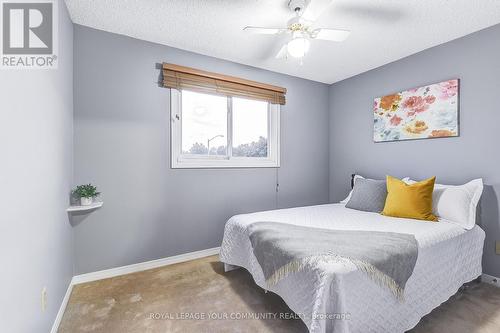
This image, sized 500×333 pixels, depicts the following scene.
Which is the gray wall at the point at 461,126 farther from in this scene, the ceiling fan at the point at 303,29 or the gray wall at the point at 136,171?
the gray wall at the point at 136,171

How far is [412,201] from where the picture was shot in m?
2.21

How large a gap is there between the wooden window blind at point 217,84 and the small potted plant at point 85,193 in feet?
4.13

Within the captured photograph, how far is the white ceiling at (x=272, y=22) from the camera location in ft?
6.26

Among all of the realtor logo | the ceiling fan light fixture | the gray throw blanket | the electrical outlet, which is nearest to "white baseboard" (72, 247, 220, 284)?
the electrical outlet

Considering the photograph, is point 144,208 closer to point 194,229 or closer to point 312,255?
point 194,229

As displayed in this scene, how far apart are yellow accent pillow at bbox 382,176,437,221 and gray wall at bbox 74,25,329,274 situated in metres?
1.58

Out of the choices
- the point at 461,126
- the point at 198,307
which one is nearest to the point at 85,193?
the point at 198,307

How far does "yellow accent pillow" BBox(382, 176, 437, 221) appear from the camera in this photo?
7.09 feet

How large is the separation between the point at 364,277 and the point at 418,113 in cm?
226

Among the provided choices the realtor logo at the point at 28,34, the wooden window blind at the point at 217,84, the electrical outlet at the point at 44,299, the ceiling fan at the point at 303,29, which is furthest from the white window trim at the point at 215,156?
the electrical outlet at the point at 44,299

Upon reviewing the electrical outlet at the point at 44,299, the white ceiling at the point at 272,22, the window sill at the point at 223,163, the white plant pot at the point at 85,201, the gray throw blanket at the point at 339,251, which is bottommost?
the electrical outlet at the point at 44,299

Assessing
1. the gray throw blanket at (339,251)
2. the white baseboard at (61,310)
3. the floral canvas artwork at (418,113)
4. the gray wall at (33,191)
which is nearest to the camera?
the gray wall at (33,191)

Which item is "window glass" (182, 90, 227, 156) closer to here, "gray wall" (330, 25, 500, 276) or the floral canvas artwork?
"gray wall" (330, 25, 500, 276)

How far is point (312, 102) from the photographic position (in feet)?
12.0
